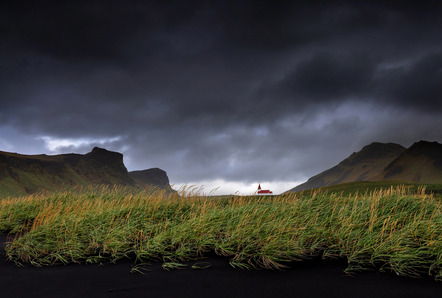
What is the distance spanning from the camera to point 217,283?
6082 millimetres

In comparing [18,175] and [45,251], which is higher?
[18,175]

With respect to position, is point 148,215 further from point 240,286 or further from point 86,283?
point 240,286

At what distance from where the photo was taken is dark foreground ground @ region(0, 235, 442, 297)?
5641 millimetres

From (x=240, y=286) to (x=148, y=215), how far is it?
5839 millimetres

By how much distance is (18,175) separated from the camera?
176500 mm

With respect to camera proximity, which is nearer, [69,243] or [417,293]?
[417,293]

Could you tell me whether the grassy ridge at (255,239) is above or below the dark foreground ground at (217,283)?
above

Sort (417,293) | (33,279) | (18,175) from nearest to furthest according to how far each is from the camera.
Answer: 1. (417,293)
2. (33,279)
3. (18,175)

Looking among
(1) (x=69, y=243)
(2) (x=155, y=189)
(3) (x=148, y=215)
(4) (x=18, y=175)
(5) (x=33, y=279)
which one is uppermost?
(4) (x=18, y=175)

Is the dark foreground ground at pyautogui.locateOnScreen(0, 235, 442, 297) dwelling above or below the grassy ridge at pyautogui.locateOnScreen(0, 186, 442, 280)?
below

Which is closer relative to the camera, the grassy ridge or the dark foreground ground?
the dark foreground ground

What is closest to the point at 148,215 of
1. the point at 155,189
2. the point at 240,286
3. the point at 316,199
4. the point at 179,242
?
the point at 179,242

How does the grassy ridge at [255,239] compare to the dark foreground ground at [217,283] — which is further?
the grassy ridge at [255,239]

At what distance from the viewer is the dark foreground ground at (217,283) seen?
18.5 feet
